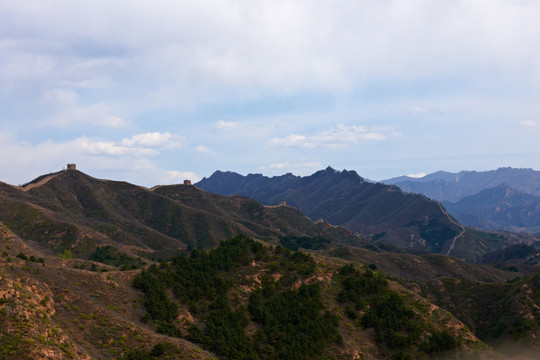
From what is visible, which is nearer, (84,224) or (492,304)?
(492,304)

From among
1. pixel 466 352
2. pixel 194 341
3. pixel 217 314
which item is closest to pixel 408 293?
pixel 466 352

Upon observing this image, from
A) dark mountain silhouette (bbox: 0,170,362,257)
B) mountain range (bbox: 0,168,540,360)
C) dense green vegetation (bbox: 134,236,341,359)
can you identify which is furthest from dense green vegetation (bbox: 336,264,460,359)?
dark mountain silhouette (bbox: 0,170,362,257)

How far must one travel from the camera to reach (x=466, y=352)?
2525 inches

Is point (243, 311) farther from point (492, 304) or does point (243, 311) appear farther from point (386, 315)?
point (492, 304)

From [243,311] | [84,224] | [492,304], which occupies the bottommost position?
[492,304]

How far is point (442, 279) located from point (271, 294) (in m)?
62.8

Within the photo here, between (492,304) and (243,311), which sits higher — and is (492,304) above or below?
below

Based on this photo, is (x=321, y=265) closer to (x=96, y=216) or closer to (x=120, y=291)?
(x=120, y=291)

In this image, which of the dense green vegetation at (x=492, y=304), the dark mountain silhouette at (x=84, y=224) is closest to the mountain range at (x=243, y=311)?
the dense green vegetation at (x=492, y=304)

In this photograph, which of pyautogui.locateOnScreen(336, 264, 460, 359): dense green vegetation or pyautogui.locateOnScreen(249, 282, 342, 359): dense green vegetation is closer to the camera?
pyautogui.locateOnScreen(249, 282, 342, 359): dense green vegetation

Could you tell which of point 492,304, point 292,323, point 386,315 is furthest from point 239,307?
point 492,304

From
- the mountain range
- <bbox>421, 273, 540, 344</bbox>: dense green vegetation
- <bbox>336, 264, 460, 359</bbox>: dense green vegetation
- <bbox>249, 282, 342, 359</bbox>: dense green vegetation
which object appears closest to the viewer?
the mountain range

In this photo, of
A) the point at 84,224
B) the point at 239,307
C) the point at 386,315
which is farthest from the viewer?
the point at 84,224

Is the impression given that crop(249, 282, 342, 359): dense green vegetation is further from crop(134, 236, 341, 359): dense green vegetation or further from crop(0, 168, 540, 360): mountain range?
crop(0, 168, 540, 360): mountain range
